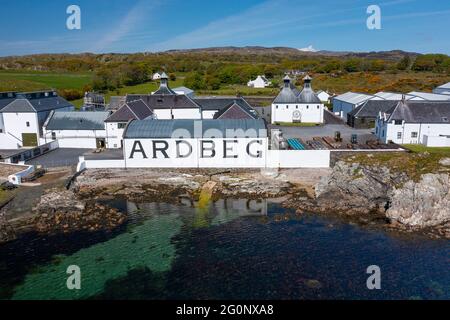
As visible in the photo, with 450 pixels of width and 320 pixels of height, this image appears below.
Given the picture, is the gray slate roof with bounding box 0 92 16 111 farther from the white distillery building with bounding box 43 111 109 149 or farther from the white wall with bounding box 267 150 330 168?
the white wall with bounding box 267 150 330 168

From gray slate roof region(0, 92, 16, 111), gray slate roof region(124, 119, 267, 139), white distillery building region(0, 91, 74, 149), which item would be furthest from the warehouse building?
gray slate roof region(0, 92, 16, 111)

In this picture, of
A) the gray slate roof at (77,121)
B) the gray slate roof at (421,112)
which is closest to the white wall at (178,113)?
the gray slate roof at (77,121)

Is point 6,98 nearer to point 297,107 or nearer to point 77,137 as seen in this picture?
point 77,137

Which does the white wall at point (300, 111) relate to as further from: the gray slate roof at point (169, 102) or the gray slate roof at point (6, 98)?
the gray slate roof at point (6, 98)

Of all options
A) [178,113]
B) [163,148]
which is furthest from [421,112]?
[178,113]

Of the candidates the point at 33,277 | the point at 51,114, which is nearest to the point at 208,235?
the point at 33,277

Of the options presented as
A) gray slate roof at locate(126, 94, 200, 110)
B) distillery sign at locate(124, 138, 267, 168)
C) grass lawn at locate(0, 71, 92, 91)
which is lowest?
distillery sign at locate(124, 138, 267, 168)
